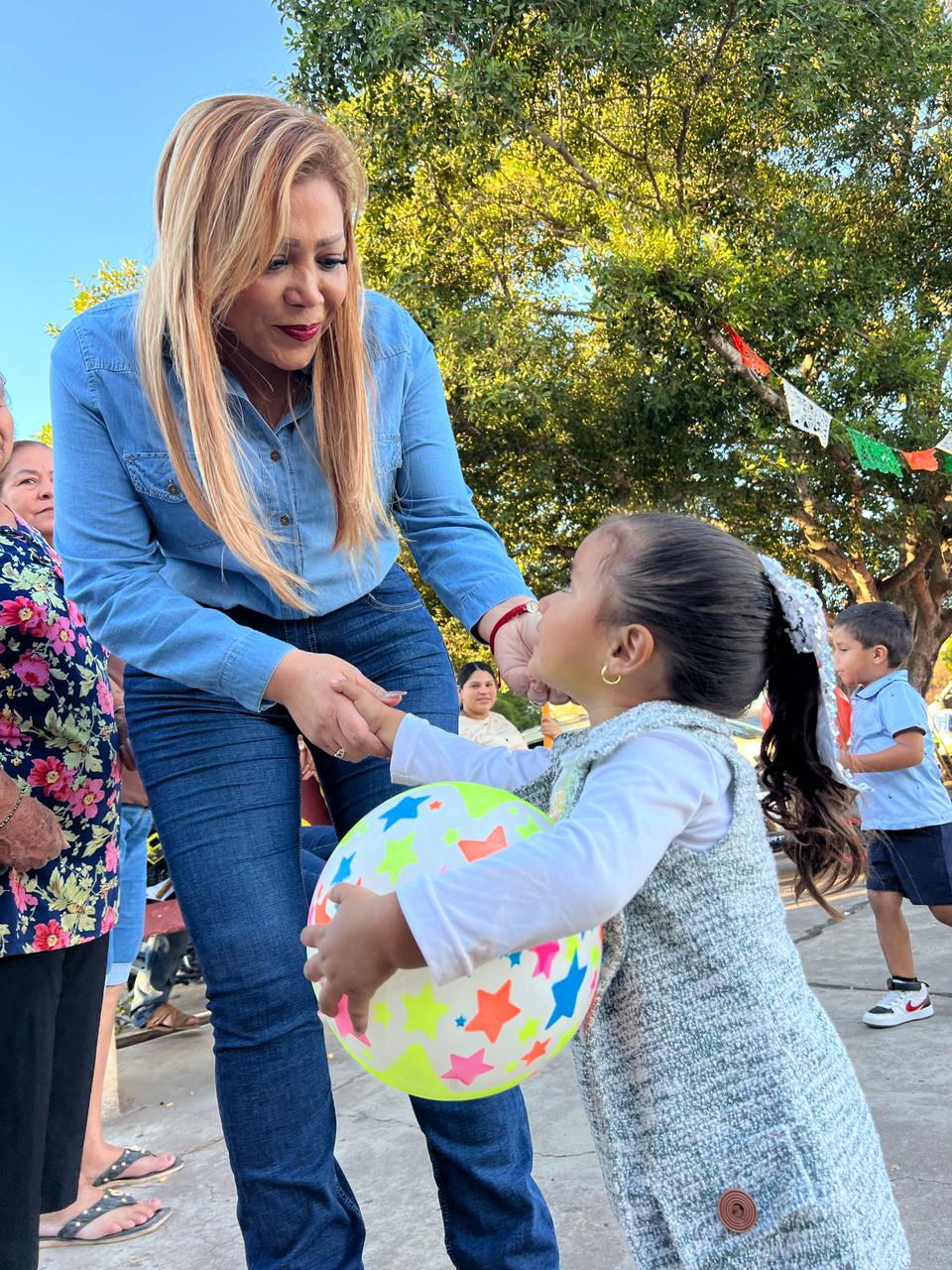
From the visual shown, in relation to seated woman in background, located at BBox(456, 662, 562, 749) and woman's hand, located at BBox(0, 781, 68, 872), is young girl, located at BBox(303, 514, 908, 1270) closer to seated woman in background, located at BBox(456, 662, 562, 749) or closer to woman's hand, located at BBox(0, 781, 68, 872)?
woman's hand, located at BBox(0, 781, 68, 872)

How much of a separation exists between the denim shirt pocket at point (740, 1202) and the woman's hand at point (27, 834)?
1.23 meters

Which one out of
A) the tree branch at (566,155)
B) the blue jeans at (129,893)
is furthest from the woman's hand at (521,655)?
the tree branch at (566,155)

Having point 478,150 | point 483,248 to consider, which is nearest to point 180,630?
point 478,150

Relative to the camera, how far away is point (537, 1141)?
3.02m

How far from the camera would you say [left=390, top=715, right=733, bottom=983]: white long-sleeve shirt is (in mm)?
1329

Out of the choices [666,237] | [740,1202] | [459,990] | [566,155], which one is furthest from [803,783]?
[566,155]

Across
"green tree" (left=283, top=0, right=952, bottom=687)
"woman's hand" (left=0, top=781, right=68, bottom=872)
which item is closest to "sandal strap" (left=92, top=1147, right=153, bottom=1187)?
"woman's hand" (left=0, top=781, right=68, bottom=872)

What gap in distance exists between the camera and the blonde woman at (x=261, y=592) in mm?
1784

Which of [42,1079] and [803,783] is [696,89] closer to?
[803,783]

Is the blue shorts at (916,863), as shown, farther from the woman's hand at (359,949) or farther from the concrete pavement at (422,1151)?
the woman's hand at (359,949)

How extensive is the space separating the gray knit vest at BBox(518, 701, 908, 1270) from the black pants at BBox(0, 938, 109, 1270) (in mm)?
1008

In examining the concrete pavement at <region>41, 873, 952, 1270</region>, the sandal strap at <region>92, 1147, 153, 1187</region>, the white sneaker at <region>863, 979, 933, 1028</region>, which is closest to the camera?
the concrete pavement at <region>41, 873, 952, 1270</region>

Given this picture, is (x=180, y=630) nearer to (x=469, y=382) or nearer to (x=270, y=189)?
(x=270, y=189)

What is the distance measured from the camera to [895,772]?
4.51m
